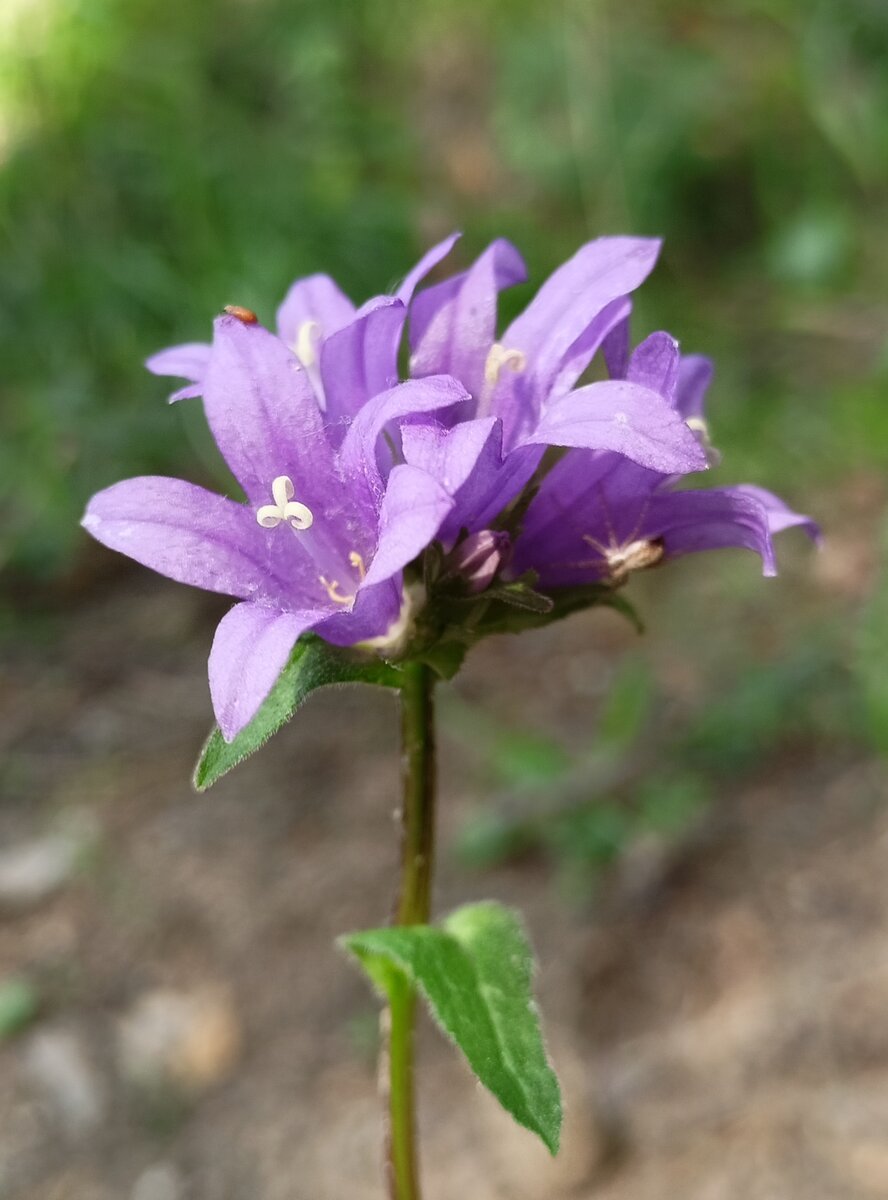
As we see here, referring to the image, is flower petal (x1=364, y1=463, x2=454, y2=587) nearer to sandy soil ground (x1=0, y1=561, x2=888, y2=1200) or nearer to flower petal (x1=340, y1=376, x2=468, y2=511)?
flower petal (x1=340, y1=376, x2=468, y2=511)

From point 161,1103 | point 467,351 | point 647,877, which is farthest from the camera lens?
point 647,877

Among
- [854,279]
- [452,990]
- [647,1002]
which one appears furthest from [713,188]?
[452,990]

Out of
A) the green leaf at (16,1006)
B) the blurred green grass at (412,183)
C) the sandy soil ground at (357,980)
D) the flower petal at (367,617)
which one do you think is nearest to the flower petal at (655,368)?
the flower petal at (367,617)

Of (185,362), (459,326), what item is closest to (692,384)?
(459,326)

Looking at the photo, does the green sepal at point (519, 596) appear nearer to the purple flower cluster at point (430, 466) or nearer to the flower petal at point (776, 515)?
the purple flower cluster at point (430, 466)

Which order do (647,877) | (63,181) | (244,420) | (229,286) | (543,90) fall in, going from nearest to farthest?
(244,420) < (647,877) < (229,286) < (63,181) < (543,90)

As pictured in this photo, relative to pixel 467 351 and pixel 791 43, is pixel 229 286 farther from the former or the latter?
pixel 791 43

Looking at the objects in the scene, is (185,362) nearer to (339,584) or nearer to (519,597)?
(339,584)
